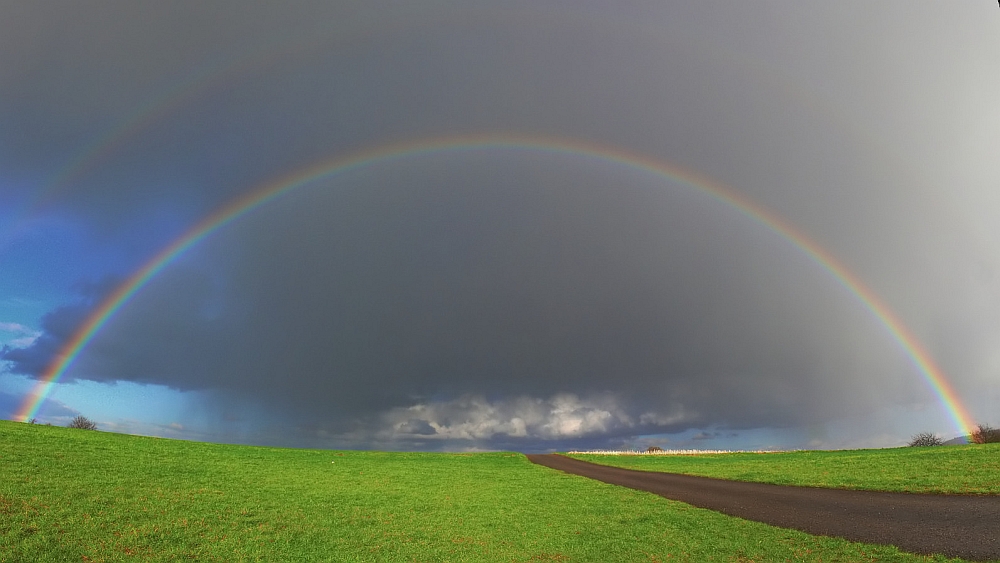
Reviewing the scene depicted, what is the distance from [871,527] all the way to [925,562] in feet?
18.0

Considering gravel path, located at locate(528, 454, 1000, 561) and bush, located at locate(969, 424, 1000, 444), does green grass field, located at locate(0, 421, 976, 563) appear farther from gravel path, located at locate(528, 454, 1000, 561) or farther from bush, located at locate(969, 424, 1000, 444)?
bush, located at locate(969, 424, 1000, 444)

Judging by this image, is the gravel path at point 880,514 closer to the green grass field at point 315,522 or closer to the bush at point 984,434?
the green grass field at point 315,522

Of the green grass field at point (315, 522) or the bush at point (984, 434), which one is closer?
the green grass field at point (315, 522)

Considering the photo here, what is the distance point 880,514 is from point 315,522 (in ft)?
80.6

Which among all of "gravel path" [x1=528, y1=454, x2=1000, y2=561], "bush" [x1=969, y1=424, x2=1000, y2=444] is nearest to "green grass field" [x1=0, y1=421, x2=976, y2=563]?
"gravel path" [x1=528, y1=454, x2=1000, y2=561]

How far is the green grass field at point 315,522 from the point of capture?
49.5 ft

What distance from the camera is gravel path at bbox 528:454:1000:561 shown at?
49.5 ft

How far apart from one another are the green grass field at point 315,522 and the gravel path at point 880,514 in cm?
145

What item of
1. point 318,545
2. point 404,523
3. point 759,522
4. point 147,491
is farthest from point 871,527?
point 147,491

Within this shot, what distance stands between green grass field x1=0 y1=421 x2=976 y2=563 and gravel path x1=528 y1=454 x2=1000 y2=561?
1.45 m

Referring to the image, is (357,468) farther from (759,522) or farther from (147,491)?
(759,522)

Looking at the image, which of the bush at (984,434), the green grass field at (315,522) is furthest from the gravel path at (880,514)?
the bush at (984,434)

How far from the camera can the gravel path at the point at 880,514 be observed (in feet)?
49.5

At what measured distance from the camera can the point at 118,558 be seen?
13.8 meters
